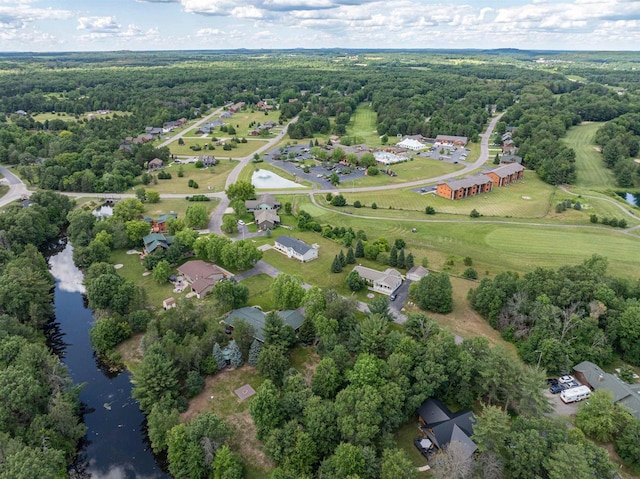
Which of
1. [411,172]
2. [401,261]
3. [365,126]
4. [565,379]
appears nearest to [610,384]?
[565,379]

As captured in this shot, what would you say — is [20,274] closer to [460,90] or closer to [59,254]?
[59,254]

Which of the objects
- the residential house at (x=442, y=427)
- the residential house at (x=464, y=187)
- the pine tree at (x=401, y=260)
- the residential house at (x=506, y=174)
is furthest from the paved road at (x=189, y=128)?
the residential house at (x=442, y=427)

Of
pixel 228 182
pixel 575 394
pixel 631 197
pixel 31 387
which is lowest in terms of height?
pixel 631 197

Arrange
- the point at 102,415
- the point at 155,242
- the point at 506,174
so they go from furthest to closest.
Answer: the point at 506,174
the point at 155,242
the point at 102,415

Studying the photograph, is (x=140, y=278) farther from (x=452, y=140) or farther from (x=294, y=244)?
(x=452, y=140)

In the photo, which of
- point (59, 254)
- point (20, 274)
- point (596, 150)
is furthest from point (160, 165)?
point (596, 150)

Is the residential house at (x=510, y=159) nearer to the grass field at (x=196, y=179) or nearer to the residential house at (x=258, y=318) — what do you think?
the grass field at (x=196, y=179)
